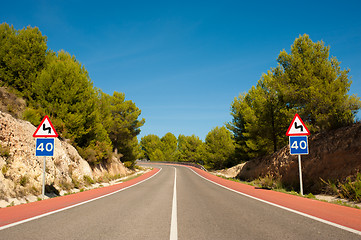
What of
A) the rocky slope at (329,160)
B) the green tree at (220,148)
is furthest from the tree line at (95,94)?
the green tree at (220,148)

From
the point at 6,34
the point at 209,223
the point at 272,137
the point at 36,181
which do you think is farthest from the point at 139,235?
the point at 6,34

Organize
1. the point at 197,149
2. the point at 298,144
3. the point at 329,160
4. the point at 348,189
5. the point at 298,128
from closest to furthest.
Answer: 1. the point at 348,189
2. the point at 298,144
3. the point at 298,128
4. the point at 329,160
5. the point at 197,149

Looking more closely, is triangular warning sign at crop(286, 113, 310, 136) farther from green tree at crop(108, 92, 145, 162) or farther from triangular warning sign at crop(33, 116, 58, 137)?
green tree at crop(108, 92, 145, 162)

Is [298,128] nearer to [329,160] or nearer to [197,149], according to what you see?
[329,160]

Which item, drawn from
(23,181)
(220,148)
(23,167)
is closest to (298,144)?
(23,181)

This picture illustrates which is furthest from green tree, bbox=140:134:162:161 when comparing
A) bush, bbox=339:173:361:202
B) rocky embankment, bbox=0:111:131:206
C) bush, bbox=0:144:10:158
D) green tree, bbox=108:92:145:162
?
bush, bbox=339:173:361:202

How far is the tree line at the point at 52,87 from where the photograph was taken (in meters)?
19.0

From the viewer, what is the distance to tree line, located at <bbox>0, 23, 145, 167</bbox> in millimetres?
18953

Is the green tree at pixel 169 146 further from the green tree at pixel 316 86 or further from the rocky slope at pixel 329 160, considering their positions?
the rocky slope at pixel 329 160

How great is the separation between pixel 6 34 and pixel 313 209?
3064 cm

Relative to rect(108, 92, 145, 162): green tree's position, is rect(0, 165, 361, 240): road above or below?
below

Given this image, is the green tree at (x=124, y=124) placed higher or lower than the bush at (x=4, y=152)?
higher

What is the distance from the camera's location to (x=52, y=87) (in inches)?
747

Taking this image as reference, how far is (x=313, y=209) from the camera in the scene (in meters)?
6.84
